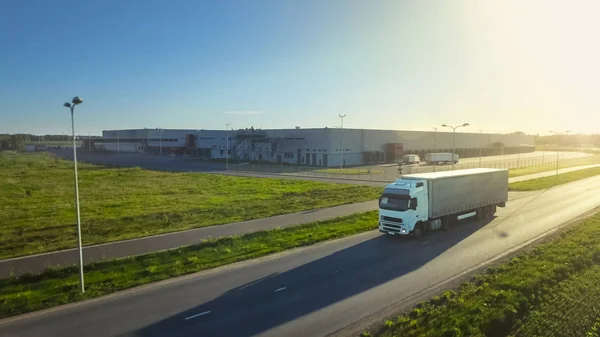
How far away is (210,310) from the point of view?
1459 centimetres

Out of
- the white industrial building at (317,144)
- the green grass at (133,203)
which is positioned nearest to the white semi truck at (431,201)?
the green grass at (133,203)

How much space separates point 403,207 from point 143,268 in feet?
45.1

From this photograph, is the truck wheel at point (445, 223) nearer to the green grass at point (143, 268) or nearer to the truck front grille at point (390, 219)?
the truck front grille at point (390, 219)

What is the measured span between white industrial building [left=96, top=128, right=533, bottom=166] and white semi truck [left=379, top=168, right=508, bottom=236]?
124 ft

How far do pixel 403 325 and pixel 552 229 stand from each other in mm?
18459

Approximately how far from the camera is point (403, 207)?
932 inches

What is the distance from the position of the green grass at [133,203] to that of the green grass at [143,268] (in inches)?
200

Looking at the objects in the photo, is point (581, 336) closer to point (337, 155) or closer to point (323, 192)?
point (323, 192)

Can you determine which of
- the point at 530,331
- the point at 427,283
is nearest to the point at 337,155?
the point at 427,283

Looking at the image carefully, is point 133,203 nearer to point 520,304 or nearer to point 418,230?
point 418,230

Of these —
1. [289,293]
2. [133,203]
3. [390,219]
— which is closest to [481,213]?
[390,219]

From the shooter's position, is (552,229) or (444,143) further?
(444,143)

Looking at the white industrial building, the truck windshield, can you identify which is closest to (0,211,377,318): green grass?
the truck windshield

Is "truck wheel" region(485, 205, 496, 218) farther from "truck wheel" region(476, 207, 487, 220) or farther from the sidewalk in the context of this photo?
the sidewalk
